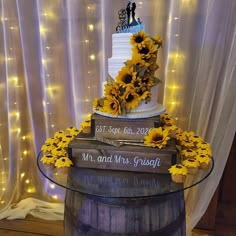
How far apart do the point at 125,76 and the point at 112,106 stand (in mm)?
113

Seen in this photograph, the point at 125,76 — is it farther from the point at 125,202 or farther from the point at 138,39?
the point at 125,202

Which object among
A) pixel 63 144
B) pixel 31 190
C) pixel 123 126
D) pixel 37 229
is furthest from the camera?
pixel 31 190

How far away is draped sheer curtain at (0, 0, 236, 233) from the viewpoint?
50.4 inches

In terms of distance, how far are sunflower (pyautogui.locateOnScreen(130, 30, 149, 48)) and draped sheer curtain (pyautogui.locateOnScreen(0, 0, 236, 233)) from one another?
0.45 m

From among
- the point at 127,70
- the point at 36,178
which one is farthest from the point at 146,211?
the point at 36,178

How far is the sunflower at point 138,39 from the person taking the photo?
35.8 inches

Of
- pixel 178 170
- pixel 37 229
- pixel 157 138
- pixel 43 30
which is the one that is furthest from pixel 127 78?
pixel 37 229

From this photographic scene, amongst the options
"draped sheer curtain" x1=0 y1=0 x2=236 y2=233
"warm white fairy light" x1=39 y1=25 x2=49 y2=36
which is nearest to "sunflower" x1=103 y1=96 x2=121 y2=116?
"draped sheer curtain" x1=0 y1=0 x2=236 y2=233

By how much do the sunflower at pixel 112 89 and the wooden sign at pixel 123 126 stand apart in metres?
0.09

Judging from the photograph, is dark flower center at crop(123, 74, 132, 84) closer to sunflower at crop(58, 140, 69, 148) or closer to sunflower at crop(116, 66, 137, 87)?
sunflower at crop(116, 66, 137, 87)

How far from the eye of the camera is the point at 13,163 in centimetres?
171

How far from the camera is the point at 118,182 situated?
0.88 meters

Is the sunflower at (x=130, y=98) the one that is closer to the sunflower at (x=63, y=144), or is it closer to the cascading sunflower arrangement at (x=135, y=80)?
the cascading sunflower arrangement at (x=135, y=80)

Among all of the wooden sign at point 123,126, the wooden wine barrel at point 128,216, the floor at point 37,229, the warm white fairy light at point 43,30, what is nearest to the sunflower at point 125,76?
the wooden sign at point 123,126
